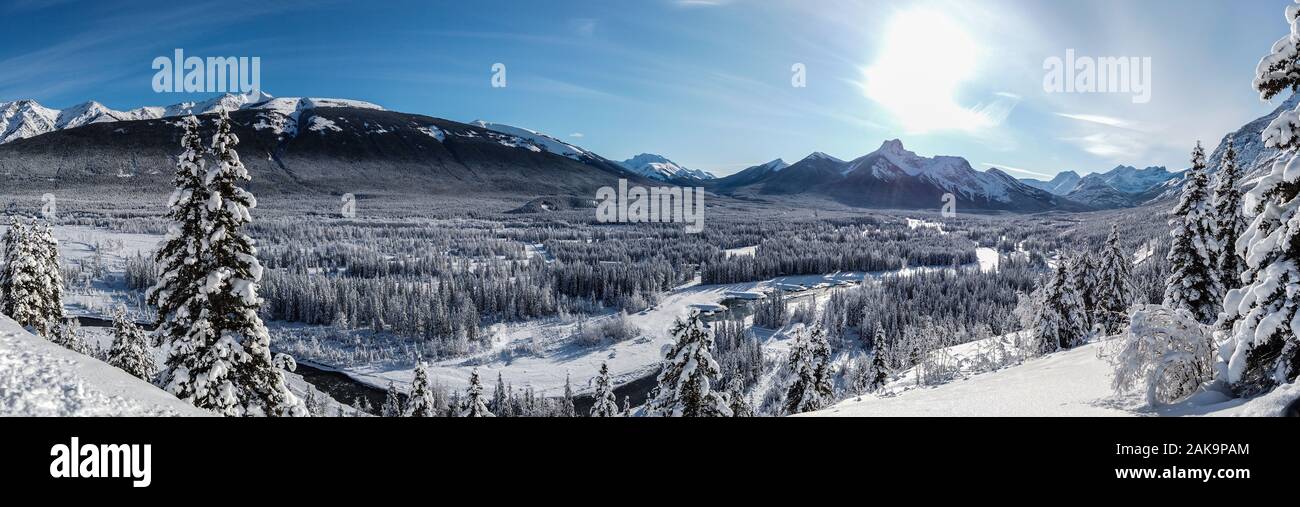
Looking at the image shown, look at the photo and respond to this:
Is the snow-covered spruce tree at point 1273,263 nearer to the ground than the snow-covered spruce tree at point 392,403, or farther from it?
farther from it

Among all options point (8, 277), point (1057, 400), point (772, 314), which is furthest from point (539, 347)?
point (1057, 400)

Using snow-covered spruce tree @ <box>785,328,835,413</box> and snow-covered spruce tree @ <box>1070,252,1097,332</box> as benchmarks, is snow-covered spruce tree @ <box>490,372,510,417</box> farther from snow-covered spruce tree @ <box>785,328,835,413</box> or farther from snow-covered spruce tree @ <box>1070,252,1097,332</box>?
snow-covered spruce tree @ <box>1070,252,1097,332</box>

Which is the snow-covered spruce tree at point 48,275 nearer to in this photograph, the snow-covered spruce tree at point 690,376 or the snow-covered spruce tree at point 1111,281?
the snow-covered spruce tree at point 690,376

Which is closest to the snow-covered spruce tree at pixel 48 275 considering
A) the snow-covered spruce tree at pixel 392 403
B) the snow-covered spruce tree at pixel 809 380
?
the snow-covered spruce tree at pixel 392 403

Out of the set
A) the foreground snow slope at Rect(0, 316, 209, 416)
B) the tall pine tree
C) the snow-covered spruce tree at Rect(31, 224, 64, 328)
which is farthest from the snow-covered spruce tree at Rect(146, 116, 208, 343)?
the snow-covered spruce tree at Rect(31, 224, 64, 328)

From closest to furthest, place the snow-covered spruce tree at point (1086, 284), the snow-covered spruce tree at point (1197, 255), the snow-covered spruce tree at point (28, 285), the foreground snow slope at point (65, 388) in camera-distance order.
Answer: the foreground snow slope at point (65, 388) < the snow-covered spruce tree at point (28, 285) < the snow-covered spruce tree at point (1197, 255) < the snow-covered spruce tree at point (1086, 284)

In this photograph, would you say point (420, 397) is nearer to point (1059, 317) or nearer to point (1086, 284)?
point (1059, 317)
